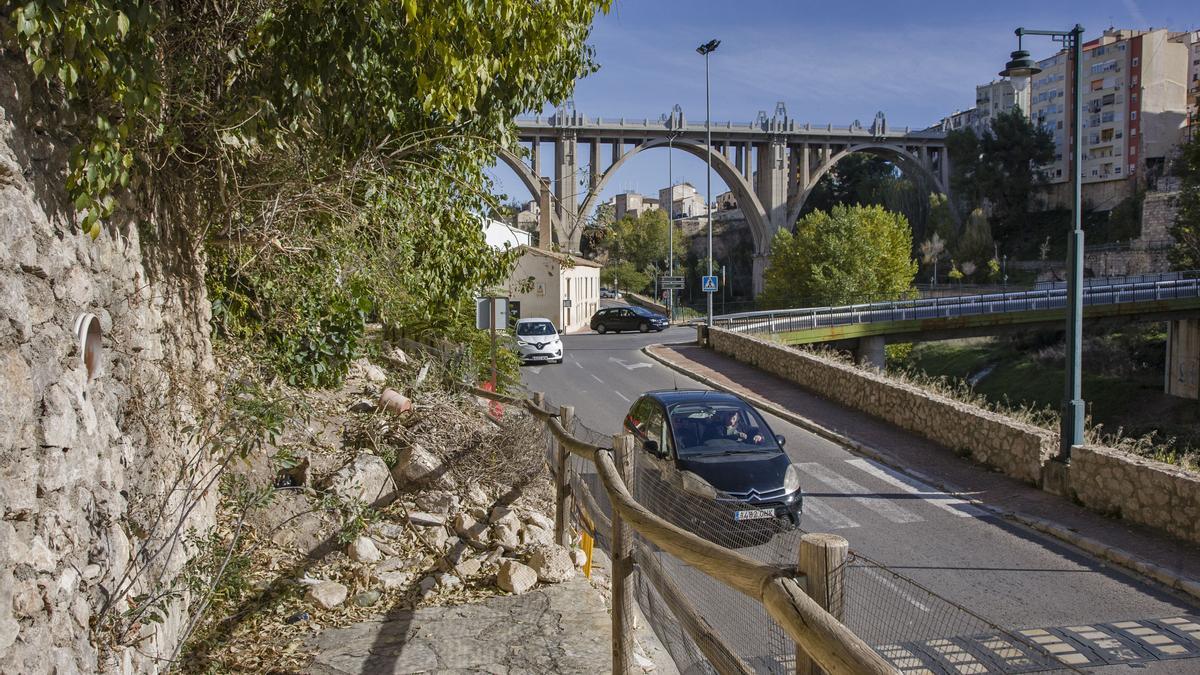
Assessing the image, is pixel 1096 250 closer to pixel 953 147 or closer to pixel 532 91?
pixel 953 147

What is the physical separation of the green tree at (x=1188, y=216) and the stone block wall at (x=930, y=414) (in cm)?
2671

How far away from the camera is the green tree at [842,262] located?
1962 inches

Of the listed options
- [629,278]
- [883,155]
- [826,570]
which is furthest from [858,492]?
[883,155]

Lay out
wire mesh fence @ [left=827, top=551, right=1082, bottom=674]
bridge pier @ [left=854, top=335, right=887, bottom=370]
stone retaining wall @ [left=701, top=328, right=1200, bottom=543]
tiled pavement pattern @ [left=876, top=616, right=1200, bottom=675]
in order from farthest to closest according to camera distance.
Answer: bridge pier @ [left=854, top=335, right=887, bottom=370], stone retaining wall @ [left=701, top=328, right=1200, bottom=543], tiled pavement pattern @ [left=876, top=616, right=1200, bottom=675], wire mesh fence @ [left=827, top=551, right=1082, bottom=674]

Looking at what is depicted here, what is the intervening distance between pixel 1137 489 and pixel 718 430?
542 cm

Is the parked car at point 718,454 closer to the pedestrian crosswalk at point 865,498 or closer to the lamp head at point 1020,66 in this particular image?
the pedestrian crosswalk at point 865,498

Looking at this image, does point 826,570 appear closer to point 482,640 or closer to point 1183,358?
point 482,640

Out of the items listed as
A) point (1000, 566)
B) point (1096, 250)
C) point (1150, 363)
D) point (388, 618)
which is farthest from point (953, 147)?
point (388, 618)

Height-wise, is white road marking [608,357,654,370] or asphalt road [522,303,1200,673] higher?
white road marking [608,357,654,370]

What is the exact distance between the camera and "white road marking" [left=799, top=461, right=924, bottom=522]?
39.4ft

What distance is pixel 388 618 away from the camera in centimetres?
552

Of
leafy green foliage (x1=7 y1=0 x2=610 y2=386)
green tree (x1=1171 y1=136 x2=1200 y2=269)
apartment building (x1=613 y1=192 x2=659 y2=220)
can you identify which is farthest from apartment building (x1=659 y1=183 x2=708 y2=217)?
leafy green foliage (x1=7 y1=0 x2=610 y2=386)

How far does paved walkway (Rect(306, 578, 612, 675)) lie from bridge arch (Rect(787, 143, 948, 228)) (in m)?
84.4

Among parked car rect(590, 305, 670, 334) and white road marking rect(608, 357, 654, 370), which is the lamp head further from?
parked car rect(590, 305, 670, 334)
